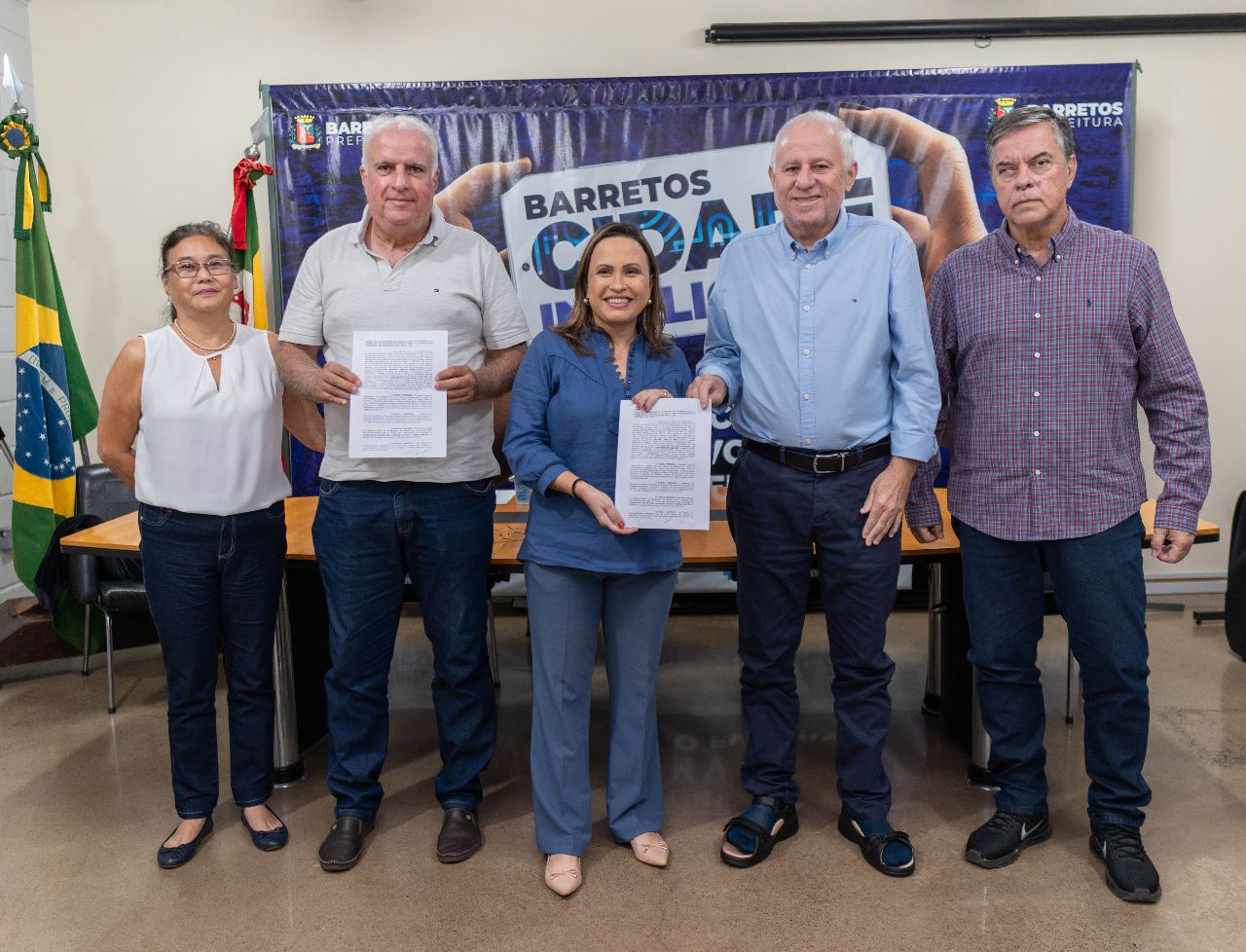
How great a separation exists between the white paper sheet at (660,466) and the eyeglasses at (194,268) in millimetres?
1075

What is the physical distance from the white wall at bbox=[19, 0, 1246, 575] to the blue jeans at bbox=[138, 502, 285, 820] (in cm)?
339

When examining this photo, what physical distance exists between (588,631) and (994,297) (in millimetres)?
1259

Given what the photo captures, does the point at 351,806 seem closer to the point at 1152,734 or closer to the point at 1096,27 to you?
the point at 1152,734

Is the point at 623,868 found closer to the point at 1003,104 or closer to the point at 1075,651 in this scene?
the point at 1075,651

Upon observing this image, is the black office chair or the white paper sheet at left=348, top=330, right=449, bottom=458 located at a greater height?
the white paper sheet at left=348, top=330, right=449, bottom=458

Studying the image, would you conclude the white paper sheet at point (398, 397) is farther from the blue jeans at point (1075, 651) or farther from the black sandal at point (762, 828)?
the blue jeans at point (1075, 651)

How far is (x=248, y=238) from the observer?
496cm

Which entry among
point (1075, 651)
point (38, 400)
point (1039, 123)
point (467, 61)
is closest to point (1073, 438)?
point (1075, 651)

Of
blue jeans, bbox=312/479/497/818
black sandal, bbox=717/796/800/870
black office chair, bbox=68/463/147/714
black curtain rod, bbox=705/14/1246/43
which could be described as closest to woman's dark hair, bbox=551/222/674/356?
blue jeans, bbox=312/479/497/818

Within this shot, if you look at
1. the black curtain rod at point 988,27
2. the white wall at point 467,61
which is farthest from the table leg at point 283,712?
the black curtain rod at point 988,27

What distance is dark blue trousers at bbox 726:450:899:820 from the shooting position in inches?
101

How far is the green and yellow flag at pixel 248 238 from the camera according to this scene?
484 centimetres

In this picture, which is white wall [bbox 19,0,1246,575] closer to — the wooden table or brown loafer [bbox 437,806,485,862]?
the wooden table

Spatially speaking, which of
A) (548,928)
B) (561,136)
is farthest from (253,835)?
(561,136)
